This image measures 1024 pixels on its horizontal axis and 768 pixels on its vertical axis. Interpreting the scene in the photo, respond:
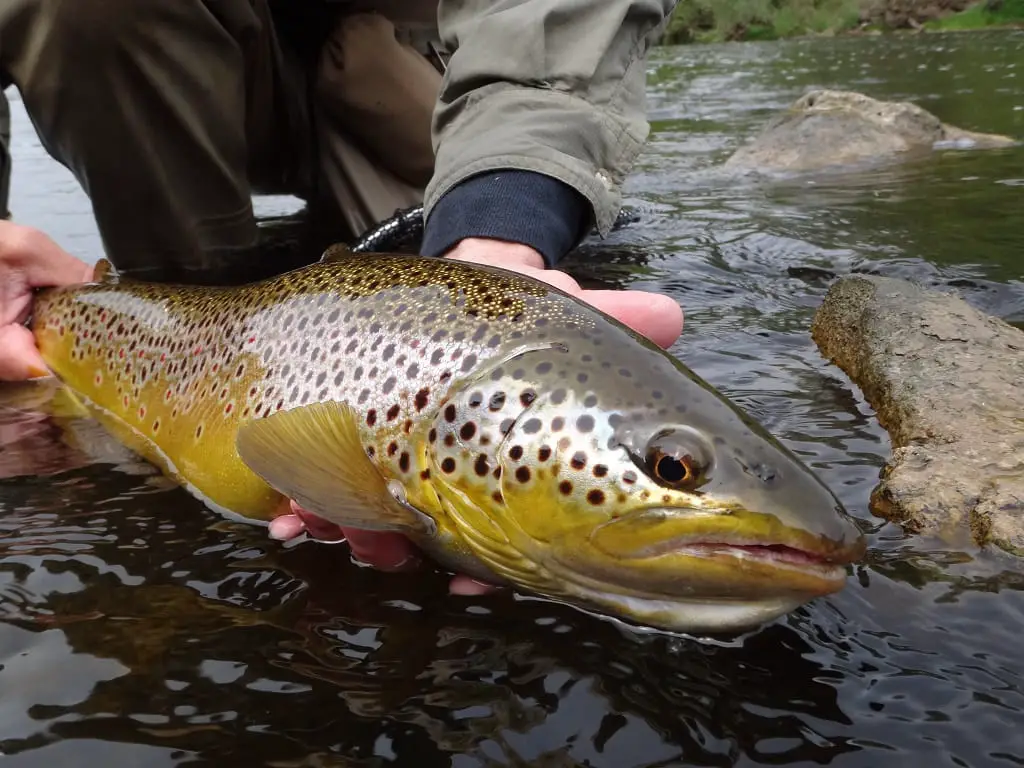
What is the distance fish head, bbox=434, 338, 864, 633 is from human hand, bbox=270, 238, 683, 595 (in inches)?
9.2

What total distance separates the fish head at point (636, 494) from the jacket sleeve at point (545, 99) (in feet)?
3.24

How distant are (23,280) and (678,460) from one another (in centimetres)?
298

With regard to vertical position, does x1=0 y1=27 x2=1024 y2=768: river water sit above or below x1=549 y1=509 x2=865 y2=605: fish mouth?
below

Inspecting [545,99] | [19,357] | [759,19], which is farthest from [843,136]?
[759,19]

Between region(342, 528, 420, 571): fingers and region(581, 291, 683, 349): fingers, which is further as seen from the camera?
region(581, 291, 683, 349): fingers

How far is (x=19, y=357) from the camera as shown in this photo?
329cm

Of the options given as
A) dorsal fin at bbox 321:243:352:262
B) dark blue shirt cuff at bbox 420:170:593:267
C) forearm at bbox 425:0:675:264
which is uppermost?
forearm at bbox 425:0:675:264

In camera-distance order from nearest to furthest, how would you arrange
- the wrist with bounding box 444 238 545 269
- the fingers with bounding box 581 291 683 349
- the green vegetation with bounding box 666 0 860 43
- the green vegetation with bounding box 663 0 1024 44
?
the fingers with bounding box 581 291 683 349
the wrist with bounding box 444 238 545 269
the green vegetation with bounding box 663 0 1024 44
the green vegetation with bounding box 666 0 860 43

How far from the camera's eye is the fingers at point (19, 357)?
3.29 metres

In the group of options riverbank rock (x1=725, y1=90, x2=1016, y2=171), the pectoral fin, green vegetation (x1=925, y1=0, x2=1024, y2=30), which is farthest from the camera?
green vegetation (x1=925, y1=0, x2=1024, y2=30)

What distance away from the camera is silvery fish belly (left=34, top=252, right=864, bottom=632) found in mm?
1427

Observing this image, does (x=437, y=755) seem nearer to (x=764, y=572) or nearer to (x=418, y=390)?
(x=764, y=572)

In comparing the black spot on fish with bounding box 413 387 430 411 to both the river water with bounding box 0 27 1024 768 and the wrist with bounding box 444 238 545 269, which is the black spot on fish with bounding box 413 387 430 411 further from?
the wrist with bounding box 444 238 545 269

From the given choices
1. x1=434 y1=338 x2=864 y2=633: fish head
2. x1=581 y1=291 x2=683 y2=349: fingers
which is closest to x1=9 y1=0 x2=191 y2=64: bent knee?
x1=581 y1=291 x2=683 y2=349: fingers
